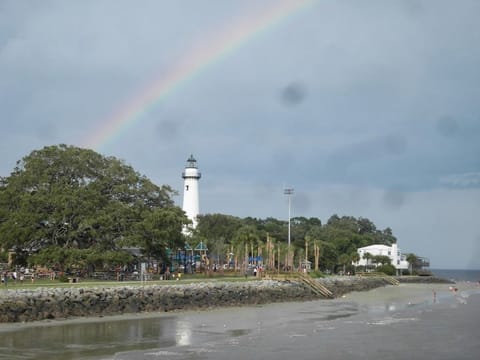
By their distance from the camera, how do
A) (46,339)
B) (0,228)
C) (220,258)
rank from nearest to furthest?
(46,339), (0,228), (220,258)

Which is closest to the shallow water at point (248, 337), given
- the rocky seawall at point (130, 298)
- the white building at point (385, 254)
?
the rocky seawall at point (130, 298)

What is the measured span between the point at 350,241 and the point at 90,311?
11400cm

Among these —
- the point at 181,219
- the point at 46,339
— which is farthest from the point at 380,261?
the point at 46,339

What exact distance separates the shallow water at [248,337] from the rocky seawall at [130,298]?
189 cm

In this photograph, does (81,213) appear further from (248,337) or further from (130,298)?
(248,337)

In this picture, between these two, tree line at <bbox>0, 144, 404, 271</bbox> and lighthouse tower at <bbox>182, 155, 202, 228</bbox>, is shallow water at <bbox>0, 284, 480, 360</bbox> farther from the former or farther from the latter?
lighthouse tower at <bbox>182, 155, 202, 228</bbox>

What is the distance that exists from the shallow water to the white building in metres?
98.6

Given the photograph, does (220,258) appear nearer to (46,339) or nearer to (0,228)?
(0,228)

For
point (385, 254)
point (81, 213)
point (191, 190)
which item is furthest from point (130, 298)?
point (385, 254)

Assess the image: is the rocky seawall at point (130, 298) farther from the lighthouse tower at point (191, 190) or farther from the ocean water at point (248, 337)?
the lighthouse tower at point (191, 190)

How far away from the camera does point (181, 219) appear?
6291cm

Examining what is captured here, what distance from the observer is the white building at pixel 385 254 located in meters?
143

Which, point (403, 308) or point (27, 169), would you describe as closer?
point (403, 308)

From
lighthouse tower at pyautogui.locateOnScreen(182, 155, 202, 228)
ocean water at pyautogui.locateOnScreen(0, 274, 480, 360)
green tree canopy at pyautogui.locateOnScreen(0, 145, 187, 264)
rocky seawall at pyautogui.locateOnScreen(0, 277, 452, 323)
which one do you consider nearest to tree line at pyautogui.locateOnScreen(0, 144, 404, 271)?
green tree canopy at pyautogui.locateOnScreen(0, 145, 187, 264)
